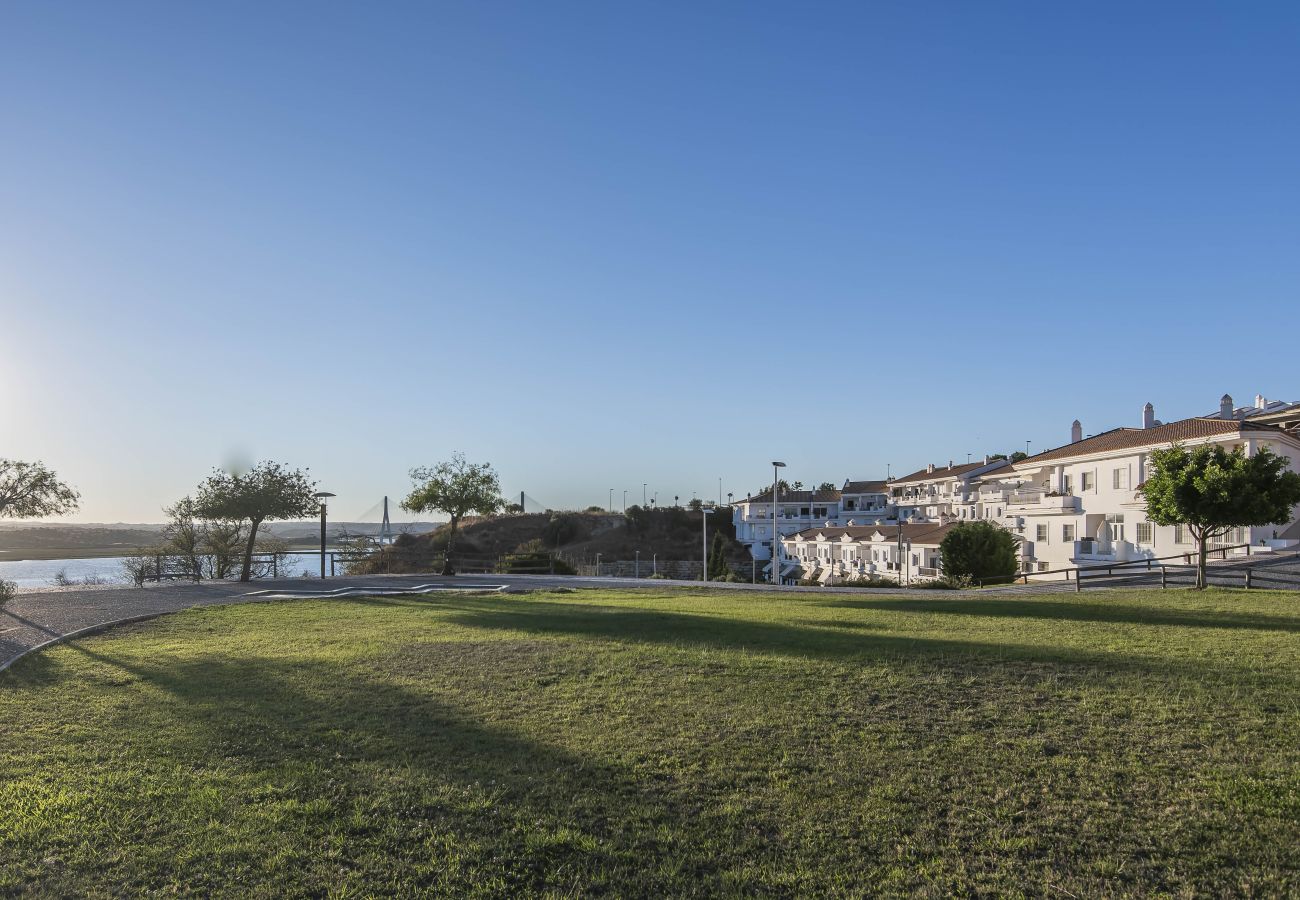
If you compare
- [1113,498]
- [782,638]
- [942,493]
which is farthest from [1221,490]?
[942,493]

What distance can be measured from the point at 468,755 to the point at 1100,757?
17.4 feet

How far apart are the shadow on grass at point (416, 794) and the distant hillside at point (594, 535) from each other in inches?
2777

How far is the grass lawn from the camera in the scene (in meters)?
4.82

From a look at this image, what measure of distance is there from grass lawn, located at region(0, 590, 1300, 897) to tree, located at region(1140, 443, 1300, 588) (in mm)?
13079

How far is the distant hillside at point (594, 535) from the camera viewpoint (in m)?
84.7

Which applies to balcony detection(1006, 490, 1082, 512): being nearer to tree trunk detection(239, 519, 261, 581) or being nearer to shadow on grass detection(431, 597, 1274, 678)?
shadow on grass detection(431, 597, 1274, 678)

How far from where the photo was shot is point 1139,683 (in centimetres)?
934

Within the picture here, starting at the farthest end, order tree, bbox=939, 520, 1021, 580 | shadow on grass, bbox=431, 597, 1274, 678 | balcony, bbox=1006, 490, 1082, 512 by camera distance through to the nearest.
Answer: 1. balcony, bbox=1006, 490, 1082, 512
2. tree, bbox=939, 520, 1021, 580
3. shadow on grass, bbox=431, 597, 1274, 678

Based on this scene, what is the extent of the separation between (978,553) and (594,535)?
187ft

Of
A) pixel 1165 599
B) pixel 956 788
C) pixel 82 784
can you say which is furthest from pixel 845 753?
pixel 1165 599

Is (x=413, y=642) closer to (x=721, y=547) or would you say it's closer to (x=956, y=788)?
(x=956, y=788)

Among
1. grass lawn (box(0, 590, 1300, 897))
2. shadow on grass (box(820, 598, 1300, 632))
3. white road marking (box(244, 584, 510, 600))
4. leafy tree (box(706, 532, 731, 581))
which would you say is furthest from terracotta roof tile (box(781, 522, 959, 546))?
grass lawn (box(0, 590, 1300, 897))

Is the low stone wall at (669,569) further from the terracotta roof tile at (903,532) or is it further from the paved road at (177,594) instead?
the paved road at (177,594)

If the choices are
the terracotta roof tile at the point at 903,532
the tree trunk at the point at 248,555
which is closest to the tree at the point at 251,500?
the tree trunk at the point at 248,555
